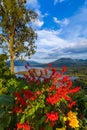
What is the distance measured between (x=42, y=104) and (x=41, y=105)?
0.06 feet

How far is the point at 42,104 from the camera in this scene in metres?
3.66

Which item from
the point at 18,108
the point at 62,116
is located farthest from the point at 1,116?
the point at 62,116

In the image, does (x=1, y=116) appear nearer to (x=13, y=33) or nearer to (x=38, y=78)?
(x=38, y=78)

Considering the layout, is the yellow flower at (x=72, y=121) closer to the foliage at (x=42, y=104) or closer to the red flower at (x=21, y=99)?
the foliage at (x=42, y=104)

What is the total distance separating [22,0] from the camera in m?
42.2

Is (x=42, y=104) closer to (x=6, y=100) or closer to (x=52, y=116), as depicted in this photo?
(x=52, y=116)

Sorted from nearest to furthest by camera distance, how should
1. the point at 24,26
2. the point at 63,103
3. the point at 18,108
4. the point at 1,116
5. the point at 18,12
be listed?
1. the point at 1,116
2. the point at 18,108
3. the point at 63,103
4. the point at 18,12
5. the point at 24,26

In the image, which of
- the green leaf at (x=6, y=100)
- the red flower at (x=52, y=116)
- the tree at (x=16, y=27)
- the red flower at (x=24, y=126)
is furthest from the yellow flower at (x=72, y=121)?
the tree at (x=16, y=27)

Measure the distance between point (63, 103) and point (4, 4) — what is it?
39.5 metres

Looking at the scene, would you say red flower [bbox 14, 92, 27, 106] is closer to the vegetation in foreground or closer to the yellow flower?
the vegetation in foreground

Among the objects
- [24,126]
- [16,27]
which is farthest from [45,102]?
[16,27]

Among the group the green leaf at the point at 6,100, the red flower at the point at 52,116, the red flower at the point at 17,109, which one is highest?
the green leaf at the point at 6,100

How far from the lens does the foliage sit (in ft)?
11.8

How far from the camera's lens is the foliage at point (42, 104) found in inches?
142
